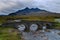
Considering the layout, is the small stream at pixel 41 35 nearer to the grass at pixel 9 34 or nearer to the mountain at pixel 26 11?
the grass at pixel 9 34

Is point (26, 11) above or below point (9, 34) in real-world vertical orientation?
above

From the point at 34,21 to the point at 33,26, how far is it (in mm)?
74

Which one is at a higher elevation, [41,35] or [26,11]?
[26,11]

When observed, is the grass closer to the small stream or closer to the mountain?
the small stream

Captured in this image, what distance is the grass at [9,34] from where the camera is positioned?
1658 mm

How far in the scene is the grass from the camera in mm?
1658

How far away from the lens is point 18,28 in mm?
1739

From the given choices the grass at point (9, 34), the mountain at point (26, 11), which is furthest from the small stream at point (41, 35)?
the mountain at point (26, 11)

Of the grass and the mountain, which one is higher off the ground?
the mountain

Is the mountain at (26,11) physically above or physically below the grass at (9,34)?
above

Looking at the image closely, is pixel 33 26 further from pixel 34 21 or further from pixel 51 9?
pixel 51 9

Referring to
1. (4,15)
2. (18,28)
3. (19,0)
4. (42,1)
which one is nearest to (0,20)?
(4,15)

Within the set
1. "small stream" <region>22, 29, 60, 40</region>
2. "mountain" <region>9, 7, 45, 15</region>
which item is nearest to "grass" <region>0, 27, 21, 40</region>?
"small stream" <region>22, 29, 60, 40</region>

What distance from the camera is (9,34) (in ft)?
5.50
